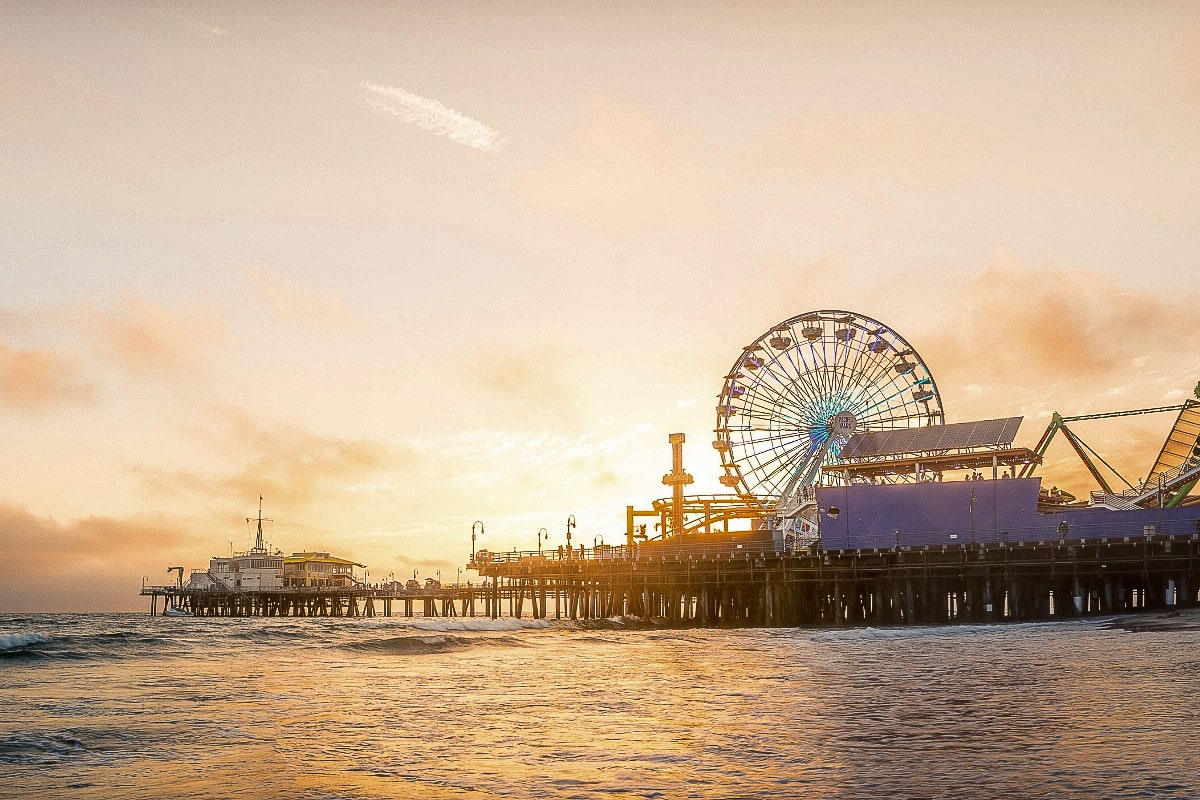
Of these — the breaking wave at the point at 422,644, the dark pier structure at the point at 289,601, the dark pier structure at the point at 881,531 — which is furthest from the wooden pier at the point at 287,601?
the breaking wave at the point at 422,644

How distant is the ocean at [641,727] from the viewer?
11594mm

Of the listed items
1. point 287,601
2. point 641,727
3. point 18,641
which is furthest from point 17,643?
point 287,601

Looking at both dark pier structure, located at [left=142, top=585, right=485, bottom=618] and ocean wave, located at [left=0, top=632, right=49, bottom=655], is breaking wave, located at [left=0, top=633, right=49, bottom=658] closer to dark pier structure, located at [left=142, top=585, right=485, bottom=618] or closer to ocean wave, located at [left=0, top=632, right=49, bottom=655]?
ocean wave, located at [left=0, top=632, right=49, bottom=655]

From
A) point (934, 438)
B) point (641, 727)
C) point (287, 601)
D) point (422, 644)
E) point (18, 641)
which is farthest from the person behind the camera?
point (287, 601)

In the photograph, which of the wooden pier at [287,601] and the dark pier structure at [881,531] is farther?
the wooden pier at [287,601]

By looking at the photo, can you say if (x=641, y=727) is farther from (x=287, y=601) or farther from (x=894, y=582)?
(x=287, y=601)

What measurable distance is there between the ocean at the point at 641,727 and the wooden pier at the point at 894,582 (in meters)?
22.0

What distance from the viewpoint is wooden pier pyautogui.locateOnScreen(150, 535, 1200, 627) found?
5247 cm

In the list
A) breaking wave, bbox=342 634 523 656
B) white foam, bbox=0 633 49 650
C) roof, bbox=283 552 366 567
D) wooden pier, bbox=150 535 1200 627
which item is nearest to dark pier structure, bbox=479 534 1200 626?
wooden pier, bbox=150 535 1200 627

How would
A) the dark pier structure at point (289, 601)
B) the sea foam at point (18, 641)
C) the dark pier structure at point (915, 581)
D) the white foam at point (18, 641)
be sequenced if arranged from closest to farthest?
the sea foam at point (18, 641) < the white foam at point (18, 641) < the dark pier structure at point (915, 581) < the dark pier structure at point (289, 601)

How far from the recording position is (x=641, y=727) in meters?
16.2

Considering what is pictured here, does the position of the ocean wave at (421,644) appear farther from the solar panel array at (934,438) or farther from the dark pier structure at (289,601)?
the dark pier structure at (289,601)

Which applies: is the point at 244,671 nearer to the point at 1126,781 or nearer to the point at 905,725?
the point at 905,725

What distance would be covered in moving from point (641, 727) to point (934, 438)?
191ft
